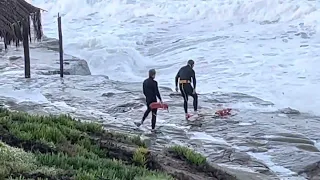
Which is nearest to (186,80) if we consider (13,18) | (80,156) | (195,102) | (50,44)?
(195,102)

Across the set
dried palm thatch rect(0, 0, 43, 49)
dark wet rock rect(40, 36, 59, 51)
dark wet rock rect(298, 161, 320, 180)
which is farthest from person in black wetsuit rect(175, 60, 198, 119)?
dark wet rock rect(40, 36, 59, 51)

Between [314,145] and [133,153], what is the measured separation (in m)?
5.78

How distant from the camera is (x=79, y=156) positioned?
757 cm

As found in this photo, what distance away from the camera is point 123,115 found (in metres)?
16.3

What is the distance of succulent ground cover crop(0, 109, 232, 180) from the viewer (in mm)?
6469

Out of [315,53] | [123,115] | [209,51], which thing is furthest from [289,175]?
[209,51]

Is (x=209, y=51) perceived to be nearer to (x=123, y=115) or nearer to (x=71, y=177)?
(x=123, y=115)

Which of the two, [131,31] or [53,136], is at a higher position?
[131,31]

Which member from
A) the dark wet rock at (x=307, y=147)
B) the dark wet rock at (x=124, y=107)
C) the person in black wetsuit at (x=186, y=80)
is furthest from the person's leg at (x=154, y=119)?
the dark wet rock at (x=307, y=147)

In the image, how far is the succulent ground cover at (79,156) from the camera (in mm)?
6469

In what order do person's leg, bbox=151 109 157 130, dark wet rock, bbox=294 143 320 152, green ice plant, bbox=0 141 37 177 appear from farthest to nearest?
person's leg, bbox=151 109 157 130 < dark wet rock, bbox=294 143 320 152 < green ice plant, bbox=0 141 37 177

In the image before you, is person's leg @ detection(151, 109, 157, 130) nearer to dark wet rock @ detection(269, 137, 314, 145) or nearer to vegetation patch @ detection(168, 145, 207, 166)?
dark wet rock @ detection(269, 137, 314, 145)

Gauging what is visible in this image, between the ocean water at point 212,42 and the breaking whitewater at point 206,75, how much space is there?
57 mm

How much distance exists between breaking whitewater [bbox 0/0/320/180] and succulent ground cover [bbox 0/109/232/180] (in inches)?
68.1
